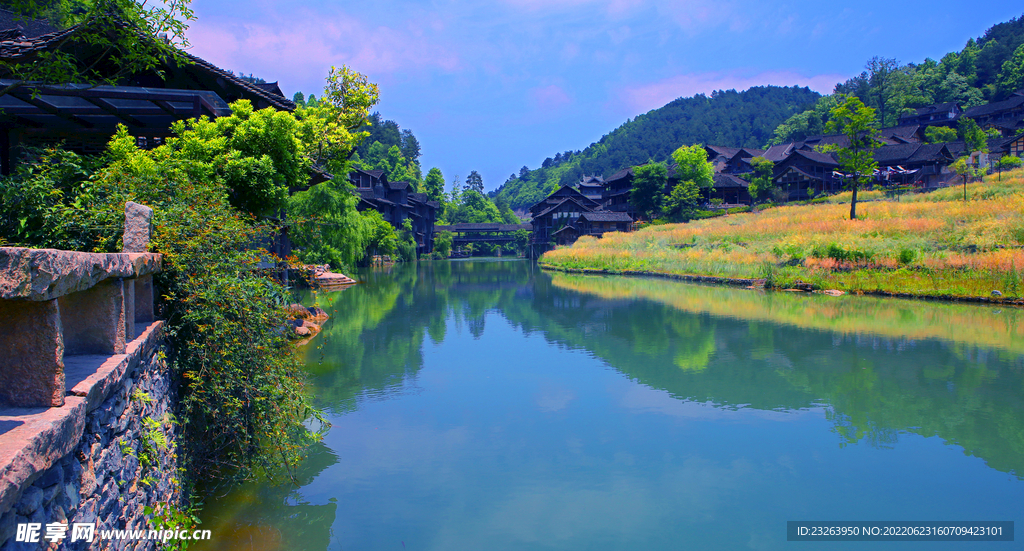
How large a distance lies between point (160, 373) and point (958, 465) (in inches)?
352

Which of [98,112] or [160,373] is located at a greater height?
[98,112]

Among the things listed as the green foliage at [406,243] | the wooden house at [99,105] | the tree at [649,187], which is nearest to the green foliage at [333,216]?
the wooden house at [99,105]

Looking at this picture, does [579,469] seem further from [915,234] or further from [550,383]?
[915,234]

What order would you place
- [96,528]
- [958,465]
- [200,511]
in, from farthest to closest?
[958,465] → [200,511] → [96,528]

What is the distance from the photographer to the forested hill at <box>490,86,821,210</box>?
390 feet

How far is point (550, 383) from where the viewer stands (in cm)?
1060

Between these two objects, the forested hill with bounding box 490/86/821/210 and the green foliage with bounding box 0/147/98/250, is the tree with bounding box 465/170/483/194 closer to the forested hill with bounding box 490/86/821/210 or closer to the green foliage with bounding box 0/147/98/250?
the forested hill with bounding box 490/86/821/210

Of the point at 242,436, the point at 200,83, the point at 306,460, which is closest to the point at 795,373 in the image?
the point at 306,460

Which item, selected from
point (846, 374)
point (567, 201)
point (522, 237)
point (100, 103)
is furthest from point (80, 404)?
point (522, 237)

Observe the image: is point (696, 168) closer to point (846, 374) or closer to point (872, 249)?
point (872, 249)

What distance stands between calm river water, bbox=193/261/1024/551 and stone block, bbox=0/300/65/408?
9.69 feet

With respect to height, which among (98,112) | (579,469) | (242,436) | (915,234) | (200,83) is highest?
(200,83)

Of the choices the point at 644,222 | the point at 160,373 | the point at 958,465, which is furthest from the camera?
the point at 644,222

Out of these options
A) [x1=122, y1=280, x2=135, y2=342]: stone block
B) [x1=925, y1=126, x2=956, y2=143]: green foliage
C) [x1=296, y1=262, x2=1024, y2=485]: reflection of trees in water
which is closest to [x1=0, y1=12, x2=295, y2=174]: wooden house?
[x1=122, y1=280, x2=135, y2=342]: stone block
